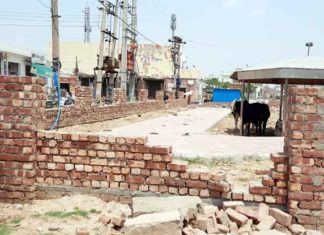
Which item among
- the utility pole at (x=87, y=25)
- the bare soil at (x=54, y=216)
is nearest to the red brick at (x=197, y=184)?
the bare soil at (x=54, y=216)

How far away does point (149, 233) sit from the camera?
3.54m

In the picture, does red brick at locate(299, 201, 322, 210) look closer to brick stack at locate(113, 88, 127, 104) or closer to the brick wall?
the brick wall

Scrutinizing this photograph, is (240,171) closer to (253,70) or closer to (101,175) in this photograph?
(101,175)

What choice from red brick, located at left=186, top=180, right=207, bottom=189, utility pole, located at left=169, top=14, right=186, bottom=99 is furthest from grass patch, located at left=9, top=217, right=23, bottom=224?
utility pole, located at left=169, top=14, right=186, bottom=99

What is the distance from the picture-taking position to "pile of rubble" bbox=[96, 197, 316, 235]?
357 centimetres

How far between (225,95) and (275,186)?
4123 cm

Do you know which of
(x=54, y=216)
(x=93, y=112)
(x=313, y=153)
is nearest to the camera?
(x=313, y=153)

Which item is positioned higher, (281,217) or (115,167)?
(115,167)

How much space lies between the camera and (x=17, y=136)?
15.5 ft

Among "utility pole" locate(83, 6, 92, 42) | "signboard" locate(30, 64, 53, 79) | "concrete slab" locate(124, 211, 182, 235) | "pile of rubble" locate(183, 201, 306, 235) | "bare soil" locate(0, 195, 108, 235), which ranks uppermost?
"utility pole" locate(83, 6, 92, 42)

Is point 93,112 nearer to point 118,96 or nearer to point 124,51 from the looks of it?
point 118,96

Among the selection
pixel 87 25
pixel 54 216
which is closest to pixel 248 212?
pixel 54 216

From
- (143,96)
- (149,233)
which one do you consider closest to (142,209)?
(149,233)

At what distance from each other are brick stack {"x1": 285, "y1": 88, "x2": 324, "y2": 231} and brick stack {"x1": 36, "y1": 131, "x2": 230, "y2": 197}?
0.76 m
